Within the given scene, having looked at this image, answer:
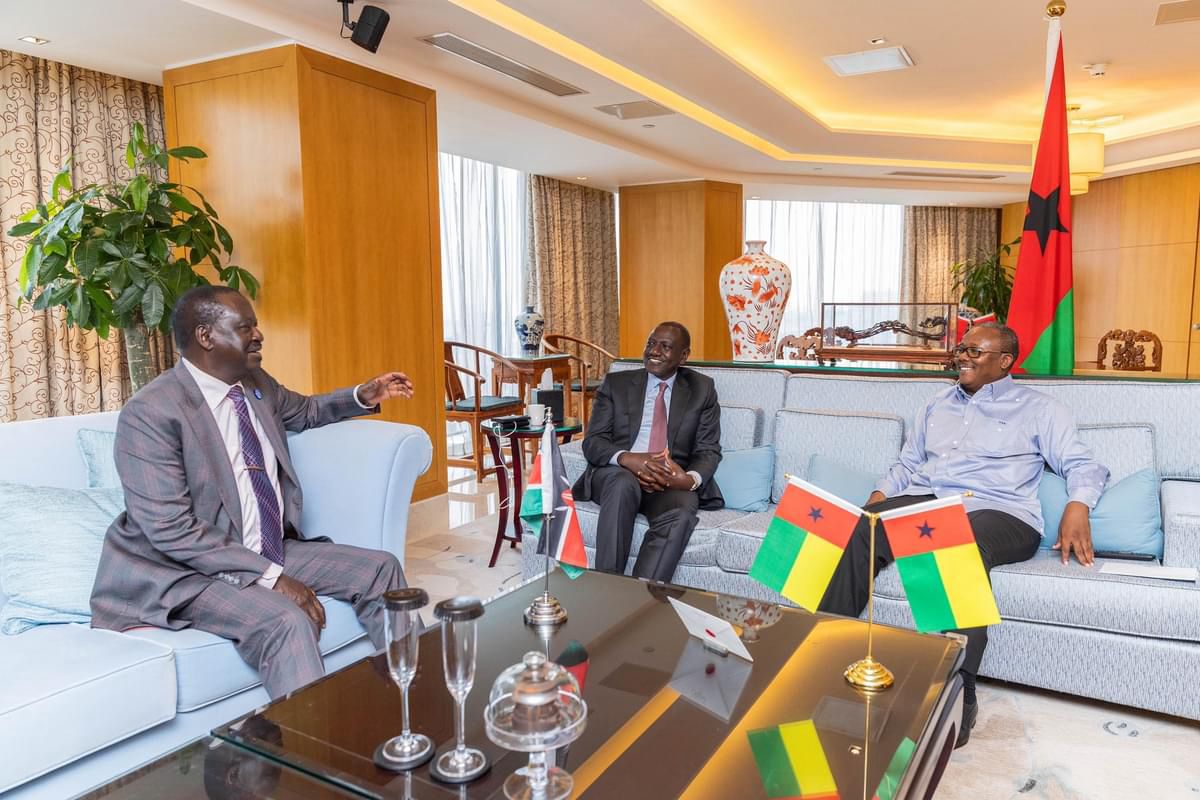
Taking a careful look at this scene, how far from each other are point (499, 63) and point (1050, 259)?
2.71 metres

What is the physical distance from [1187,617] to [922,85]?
460 cm

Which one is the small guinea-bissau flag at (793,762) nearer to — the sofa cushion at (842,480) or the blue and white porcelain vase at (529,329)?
the sofa cushion at (842,480)

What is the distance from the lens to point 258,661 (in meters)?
1.84

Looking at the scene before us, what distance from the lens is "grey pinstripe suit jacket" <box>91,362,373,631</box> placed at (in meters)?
1.85

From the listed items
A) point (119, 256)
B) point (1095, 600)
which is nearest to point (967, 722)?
point (1095, 600)

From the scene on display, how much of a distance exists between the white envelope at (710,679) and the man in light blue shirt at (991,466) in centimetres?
77

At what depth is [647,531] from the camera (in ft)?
9.45

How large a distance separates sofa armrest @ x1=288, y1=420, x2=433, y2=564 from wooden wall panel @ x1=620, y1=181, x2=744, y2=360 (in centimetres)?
517

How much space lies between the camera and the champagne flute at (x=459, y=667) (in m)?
1.21

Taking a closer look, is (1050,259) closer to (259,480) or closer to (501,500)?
(501,500)

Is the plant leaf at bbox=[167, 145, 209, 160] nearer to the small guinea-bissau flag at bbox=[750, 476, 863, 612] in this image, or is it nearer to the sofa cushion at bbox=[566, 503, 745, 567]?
the sofa cushion at bbox=[566, 503, 745, 567]

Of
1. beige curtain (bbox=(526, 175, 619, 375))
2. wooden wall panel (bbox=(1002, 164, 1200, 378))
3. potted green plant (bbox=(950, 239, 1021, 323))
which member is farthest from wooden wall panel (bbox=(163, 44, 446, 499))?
potted green plant (bbox=(950, 239, 1021, 323))

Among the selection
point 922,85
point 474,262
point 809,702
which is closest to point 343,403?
point 809,702

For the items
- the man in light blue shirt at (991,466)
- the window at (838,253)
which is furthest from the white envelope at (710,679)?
the window at (838,253)
